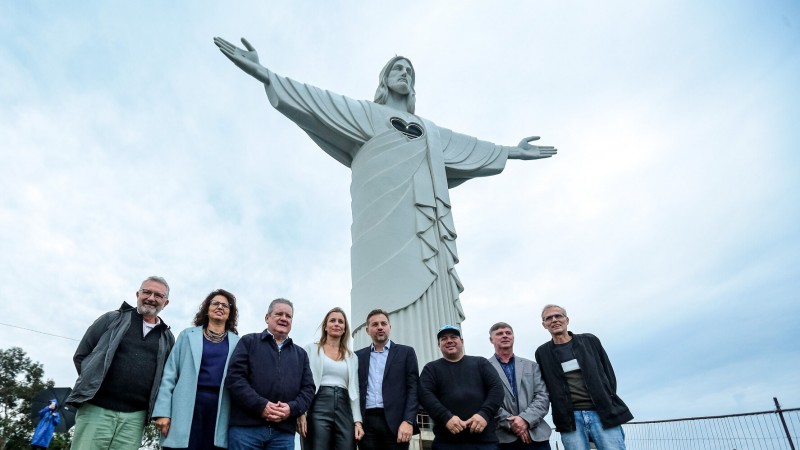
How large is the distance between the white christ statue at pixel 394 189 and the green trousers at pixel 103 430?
11.8 ft

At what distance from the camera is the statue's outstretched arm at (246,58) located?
7609 millimetres

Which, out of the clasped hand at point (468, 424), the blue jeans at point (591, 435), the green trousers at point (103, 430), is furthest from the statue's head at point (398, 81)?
the green trousers at point (103, 430)

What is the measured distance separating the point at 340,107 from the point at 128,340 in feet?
19.0

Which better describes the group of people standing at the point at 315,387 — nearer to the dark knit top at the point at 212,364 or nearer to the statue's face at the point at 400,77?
the dark knit top at the point at 212,364

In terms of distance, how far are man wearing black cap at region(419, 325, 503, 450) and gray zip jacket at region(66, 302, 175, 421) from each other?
1834 millimetres

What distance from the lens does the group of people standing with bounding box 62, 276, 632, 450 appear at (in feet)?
10.4

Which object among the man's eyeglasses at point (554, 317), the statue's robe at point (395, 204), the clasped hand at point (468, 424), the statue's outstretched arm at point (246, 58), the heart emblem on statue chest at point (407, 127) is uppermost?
the statue's outstretched arm at point (246, 58)

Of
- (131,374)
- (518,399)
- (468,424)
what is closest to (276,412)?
(131,374)

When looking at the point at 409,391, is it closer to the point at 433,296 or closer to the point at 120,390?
the point at 120,390

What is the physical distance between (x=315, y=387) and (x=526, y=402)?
Answer: 1.67 meters

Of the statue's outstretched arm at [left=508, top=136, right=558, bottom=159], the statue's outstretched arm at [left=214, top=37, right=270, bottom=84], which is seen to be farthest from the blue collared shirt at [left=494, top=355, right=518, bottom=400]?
the statue's outstretched arm at [left=508, top=136, right=558, bottom=159]

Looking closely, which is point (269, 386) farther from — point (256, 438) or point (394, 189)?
point (394, 189)

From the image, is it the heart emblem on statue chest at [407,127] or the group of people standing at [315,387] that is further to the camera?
the heart emblem on statue chest at [407,127]

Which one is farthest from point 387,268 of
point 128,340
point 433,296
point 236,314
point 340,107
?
point 128,340
